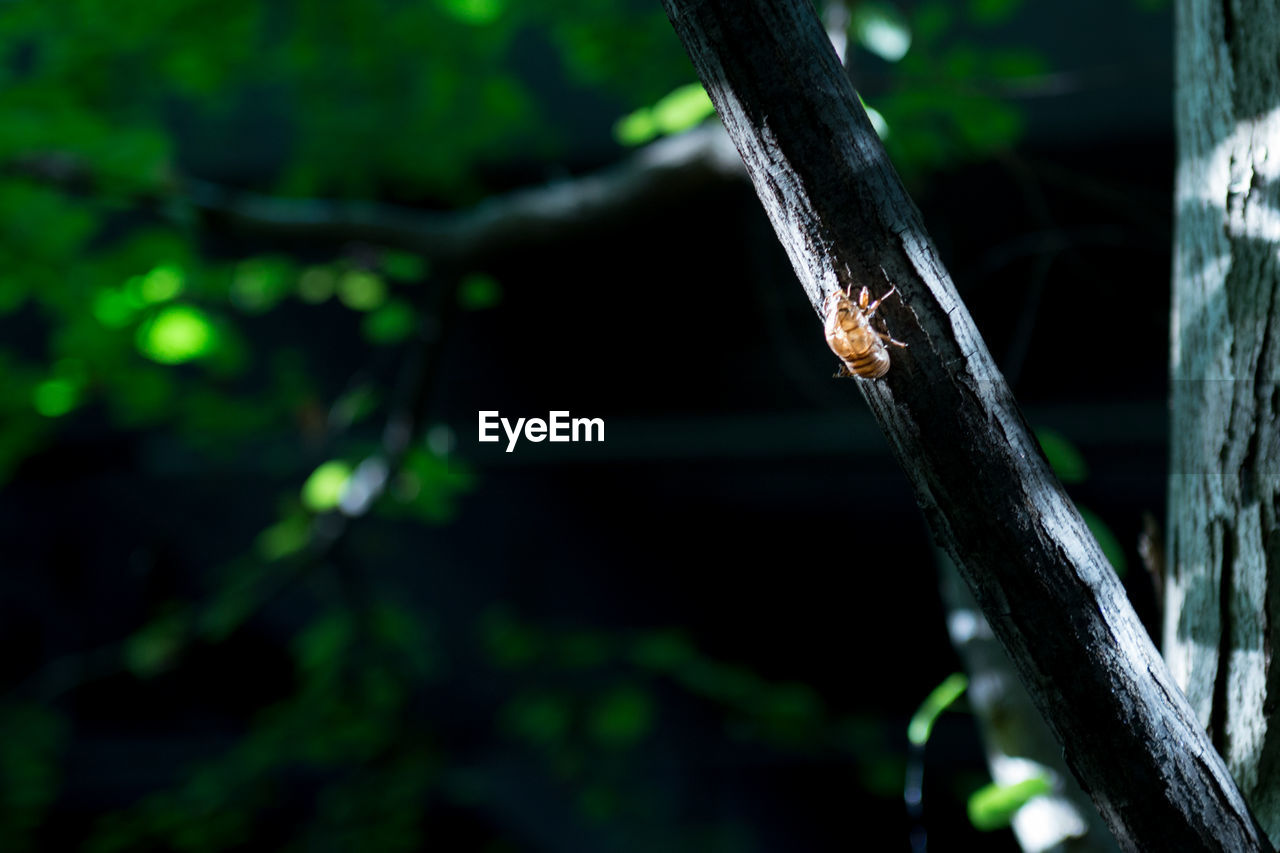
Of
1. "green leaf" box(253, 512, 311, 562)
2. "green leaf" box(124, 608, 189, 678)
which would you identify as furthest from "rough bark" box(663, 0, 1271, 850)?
"green leaf" box(124, 608, 189, 678)

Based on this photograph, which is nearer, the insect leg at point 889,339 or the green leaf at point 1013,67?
the insect leg at point 889,339

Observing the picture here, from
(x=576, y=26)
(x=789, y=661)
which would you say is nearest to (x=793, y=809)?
(x=789, y=661)

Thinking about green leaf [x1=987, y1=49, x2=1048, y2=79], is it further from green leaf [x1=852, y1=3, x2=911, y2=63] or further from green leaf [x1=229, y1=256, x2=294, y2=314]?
green leaf [x1=229, y1=256, x2=294, y2=314]

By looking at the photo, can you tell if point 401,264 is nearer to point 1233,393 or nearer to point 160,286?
point 160,286

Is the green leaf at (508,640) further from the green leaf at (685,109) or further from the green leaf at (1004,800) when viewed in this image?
the green leaf at (1004,800)

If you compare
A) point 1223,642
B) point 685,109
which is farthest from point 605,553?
point 1223,642

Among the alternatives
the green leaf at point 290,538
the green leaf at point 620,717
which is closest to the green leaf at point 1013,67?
the green leaf at point 290,538

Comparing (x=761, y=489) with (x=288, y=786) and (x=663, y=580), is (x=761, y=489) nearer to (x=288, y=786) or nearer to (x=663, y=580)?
(x=663, y=580)
